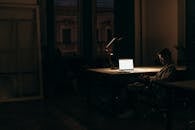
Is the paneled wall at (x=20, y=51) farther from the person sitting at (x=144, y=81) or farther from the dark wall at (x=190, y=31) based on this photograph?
→ the dark wall at (x=190, y=31)

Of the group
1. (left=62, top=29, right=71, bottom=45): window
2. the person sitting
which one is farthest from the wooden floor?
(left=62, top=29, right=71, bottom=45): window

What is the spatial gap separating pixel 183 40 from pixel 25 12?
11.0 ft

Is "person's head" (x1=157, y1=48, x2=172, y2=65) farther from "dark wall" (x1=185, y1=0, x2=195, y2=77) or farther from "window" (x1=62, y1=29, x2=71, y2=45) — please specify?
"window" (x1=62, y1=29, x2=71, y2=45)

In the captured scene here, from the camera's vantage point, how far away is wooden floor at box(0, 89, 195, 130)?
239 inches

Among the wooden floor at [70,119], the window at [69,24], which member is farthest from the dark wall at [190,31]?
the window at [69,24]

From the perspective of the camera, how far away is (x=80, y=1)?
10.0 metres

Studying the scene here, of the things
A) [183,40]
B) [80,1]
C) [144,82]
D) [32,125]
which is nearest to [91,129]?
[32,125]

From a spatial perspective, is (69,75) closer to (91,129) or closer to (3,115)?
(3,115)

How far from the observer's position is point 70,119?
6641 millimetres

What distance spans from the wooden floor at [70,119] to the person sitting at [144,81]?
26 centimetres

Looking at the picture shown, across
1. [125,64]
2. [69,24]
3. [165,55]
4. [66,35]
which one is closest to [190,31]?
[125,64]

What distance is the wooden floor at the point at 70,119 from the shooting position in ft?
20.0

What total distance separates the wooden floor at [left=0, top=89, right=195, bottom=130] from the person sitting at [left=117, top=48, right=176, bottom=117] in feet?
0.86

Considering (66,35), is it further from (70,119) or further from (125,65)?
(70,119)
